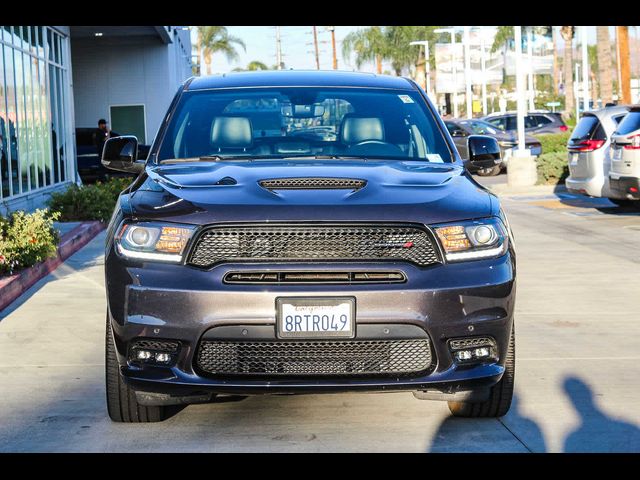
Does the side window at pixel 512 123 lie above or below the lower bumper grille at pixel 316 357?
above

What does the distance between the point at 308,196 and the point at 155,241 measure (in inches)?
27.6

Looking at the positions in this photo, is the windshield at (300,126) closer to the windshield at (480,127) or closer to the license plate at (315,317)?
the license plate at (315,317)

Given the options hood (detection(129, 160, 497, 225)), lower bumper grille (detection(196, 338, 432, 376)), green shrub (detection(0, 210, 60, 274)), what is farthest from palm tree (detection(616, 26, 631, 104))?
lower bumper grille (detection(196, 338, 432, 376))

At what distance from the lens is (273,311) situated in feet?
15.7

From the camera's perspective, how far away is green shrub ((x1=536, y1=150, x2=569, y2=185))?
2469 centimetres

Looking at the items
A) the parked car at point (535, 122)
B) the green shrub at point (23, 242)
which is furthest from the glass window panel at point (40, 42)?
the parked car at point (535, 122)

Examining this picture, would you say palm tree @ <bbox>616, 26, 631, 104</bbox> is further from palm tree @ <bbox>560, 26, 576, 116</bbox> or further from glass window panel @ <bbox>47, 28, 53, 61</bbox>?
glass window panel @ <bbox>47, 28, 53, 61</bbox>

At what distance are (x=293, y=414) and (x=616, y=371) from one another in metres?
2.10

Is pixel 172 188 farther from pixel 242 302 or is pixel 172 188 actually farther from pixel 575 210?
pixel 575 210

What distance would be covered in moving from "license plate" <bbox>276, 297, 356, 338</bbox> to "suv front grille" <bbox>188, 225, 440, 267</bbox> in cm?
20

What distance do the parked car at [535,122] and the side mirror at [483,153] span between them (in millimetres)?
28519

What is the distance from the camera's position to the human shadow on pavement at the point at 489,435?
518 centimetres
